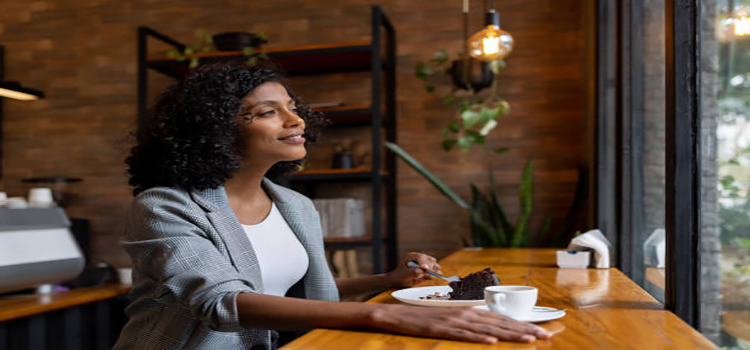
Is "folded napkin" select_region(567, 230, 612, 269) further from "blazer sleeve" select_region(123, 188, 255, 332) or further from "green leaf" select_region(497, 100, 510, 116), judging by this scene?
"green leaf" select_region(497, 100, 510, 116)

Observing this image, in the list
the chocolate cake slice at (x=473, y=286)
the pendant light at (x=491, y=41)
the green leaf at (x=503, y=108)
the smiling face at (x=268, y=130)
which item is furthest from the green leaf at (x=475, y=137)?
the chocolate cake slice at (x=473, y=286)

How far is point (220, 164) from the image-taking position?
1624 millimetres

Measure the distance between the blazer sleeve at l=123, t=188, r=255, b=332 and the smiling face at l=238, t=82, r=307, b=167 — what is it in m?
0.28

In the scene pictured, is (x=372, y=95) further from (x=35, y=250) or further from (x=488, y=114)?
(x=35, y=250)

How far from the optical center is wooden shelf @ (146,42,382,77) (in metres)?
3.30

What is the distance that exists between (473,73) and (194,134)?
196 cm

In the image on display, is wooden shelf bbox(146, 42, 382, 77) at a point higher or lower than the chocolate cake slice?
higher

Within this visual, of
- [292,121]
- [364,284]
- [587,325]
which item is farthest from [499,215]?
[587,325]

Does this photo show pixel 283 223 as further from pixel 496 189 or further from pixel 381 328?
pixel 496 189

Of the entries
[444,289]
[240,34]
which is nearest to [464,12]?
[240,34]

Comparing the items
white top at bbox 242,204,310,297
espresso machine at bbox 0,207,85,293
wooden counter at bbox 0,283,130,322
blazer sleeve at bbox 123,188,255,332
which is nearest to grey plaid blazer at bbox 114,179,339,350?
blazer sleeve at bbox 123,188,255,332

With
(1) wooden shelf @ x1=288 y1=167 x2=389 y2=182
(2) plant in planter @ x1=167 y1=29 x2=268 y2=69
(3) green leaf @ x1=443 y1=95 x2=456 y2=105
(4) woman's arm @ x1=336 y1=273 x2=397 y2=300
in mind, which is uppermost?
(2) plant in planter @ x1=167 y1=29 x2=268 y2=69

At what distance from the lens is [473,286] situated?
50.5 inches

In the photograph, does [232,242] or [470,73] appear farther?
[470,73]
